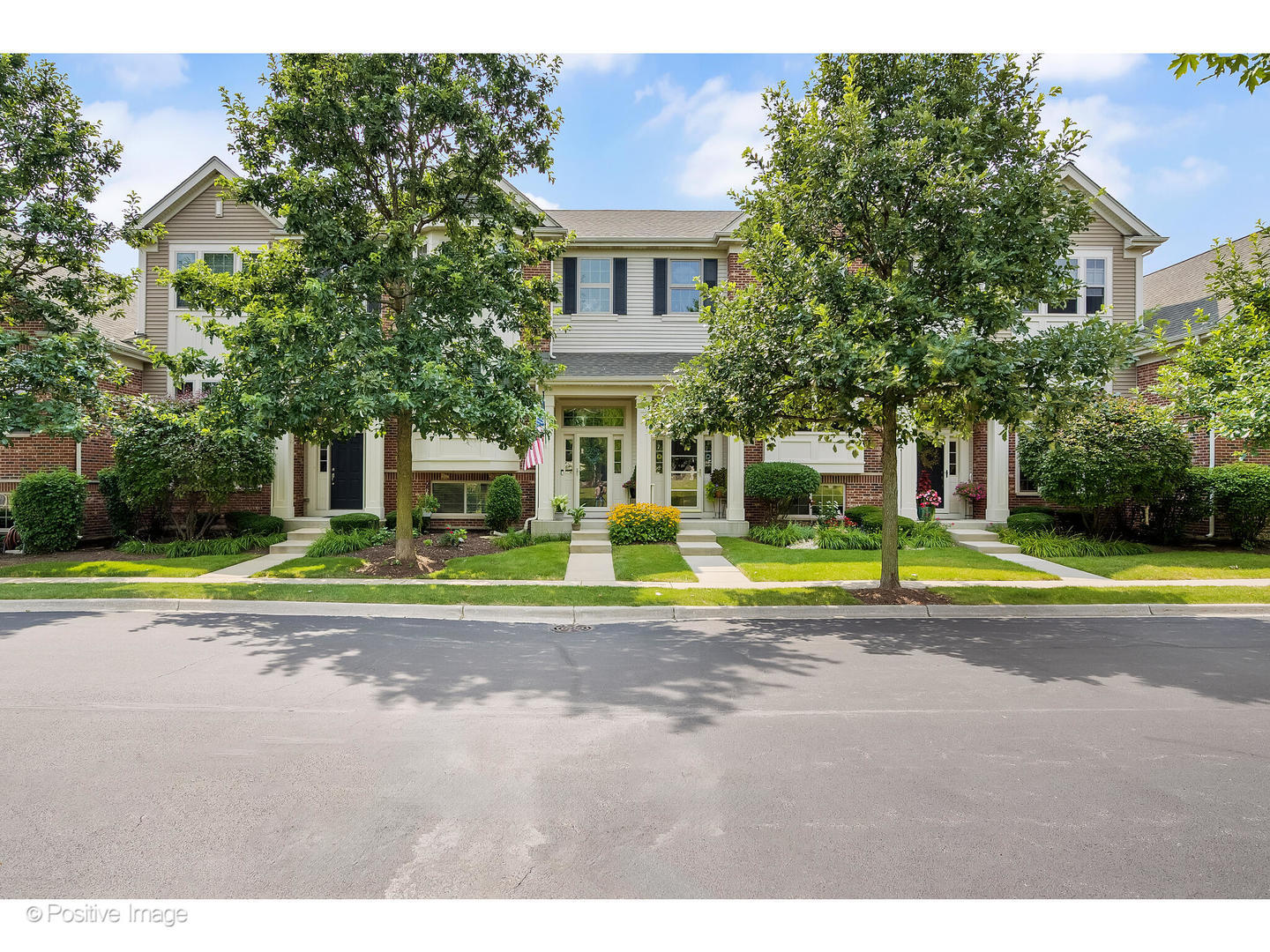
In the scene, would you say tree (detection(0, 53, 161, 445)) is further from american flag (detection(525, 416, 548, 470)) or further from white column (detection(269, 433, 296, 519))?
american flag (detection(525, 416, 548, 470))

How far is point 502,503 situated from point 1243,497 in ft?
53.0

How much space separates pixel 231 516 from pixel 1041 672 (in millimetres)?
16828

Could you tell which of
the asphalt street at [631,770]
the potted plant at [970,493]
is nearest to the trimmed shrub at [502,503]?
the asphalt street at [631,770]

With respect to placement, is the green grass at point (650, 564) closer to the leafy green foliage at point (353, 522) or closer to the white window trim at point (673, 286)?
the leafy green foliage at point (353, 522)

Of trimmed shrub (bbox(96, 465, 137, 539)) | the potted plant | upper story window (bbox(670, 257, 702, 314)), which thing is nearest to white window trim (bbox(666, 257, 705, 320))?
upper story window (bbox(670, 257, 702, 314))

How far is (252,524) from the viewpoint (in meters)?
15.1

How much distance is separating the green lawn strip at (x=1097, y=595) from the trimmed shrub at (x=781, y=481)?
17.5 feet

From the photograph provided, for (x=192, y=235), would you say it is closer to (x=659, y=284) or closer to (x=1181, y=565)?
(x=659, y=284)

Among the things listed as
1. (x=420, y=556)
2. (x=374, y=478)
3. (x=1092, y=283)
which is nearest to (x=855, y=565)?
(x=420, y=556)

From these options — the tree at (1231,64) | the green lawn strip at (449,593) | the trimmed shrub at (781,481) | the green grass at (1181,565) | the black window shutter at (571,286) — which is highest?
the black window shutter at (571,286)

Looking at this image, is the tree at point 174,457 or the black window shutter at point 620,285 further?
the black window shutter at point 620,285

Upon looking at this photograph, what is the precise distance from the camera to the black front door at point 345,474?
17016 millimetres

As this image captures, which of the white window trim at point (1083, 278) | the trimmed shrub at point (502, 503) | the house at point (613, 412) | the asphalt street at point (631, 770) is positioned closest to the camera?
the asphalt street at point (631, 770)

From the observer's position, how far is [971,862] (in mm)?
3055
